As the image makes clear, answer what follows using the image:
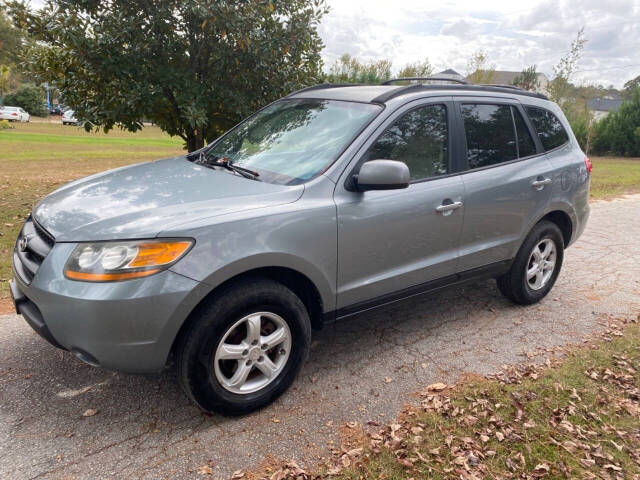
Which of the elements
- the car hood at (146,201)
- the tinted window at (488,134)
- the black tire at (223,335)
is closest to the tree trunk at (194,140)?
the car hood at (146,201)

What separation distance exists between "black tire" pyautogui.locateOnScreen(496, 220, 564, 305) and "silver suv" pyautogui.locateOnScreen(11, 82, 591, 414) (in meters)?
0.02

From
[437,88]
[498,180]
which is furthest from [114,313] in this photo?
[498,180]

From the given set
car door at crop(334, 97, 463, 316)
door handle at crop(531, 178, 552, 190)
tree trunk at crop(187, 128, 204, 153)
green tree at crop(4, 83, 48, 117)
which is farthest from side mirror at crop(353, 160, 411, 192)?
green tree at crop(4, 83, 48, 117)

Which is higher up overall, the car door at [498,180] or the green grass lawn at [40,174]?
the car door at [498,180]

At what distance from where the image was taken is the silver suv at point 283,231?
2.52 meters

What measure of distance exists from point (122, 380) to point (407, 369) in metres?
1.87

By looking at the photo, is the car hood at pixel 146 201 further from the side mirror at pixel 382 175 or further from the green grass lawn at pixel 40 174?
the green grass lawn at pixel 40 174

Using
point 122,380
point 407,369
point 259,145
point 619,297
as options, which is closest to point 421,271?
point 407,369

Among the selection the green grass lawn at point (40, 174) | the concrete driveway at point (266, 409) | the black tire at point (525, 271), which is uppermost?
the black tire at point (525, 271)

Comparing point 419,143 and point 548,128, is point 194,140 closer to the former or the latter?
point 419,143

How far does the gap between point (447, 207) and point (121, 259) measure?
2.18 metres

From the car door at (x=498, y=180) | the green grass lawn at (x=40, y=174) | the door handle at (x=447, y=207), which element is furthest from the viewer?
the green grass lawn at (x=40, y=174)

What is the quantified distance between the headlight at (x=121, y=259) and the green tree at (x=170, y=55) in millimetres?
4048

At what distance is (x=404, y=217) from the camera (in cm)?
338
